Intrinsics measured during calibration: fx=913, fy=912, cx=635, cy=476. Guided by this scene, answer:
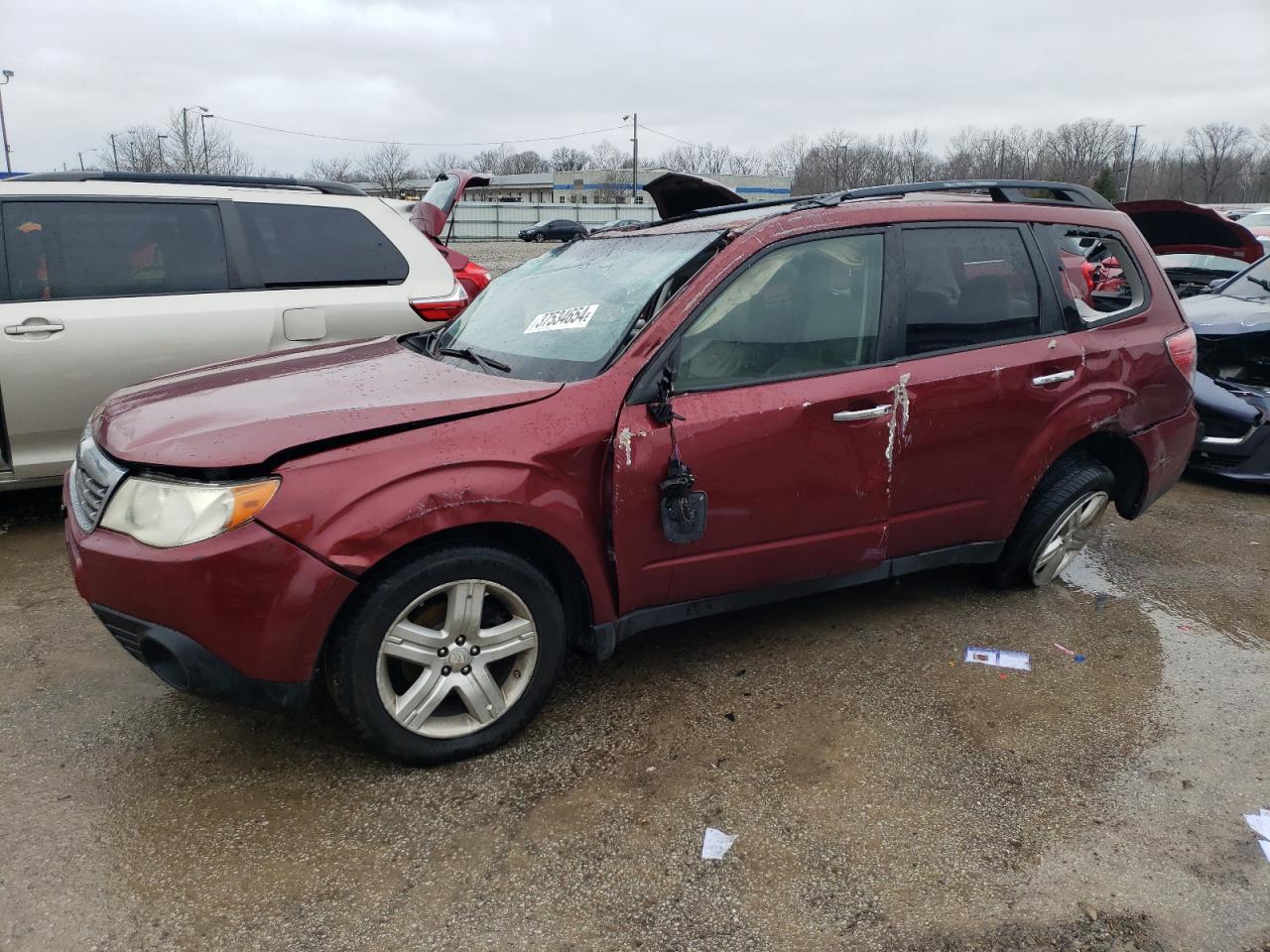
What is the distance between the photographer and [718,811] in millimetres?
2652

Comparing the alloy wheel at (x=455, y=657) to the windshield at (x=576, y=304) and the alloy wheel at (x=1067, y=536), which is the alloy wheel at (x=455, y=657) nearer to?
the windshield at (x=576, y=304)

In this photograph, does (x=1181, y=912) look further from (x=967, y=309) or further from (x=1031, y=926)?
(x=967, y=309)

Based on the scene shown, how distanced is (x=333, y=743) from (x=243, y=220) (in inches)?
131

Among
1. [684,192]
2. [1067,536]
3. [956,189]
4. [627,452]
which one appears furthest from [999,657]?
[684,192]

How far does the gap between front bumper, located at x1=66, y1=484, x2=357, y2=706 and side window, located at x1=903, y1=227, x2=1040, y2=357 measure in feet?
7.54

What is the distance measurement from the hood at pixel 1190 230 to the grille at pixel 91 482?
5.85 m

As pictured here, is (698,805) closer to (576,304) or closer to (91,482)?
(576,304)

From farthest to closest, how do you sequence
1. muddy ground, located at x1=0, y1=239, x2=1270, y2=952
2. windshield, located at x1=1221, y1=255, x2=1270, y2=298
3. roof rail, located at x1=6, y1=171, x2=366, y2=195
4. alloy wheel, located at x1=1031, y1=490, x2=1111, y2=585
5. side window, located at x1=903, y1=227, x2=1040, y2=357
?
1. windshield, located at x1=1221, y1=255, x2=1270, y2=298
2. roof rail, located at x1=6, y1=171, x2=366, y2=195
3. alloy wheel, located at x1=1031, y1=490, x2=1111, y2=585
4. side window, located at x1=903, y1=227, x2=1040, y2=357
5. muddy ground, located at x1=0, y1=239, x2=1270, y2=952

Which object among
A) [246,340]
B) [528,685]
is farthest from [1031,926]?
[246,340]

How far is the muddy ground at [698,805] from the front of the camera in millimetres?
2246

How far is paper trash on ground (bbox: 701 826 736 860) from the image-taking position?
2.47 m

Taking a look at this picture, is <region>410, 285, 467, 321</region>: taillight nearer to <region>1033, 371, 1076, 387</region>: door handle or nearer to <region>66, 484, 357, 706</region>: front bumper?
<region>66, 484, 357, 706</region>: front bumper

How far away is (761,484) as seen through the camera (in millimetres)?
3119

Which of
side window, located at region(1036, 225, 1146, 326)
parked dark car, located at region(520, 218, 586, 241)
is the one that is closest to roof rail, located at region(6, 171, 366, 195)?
parked dark car, located at region(520, 218, 586, 241)
